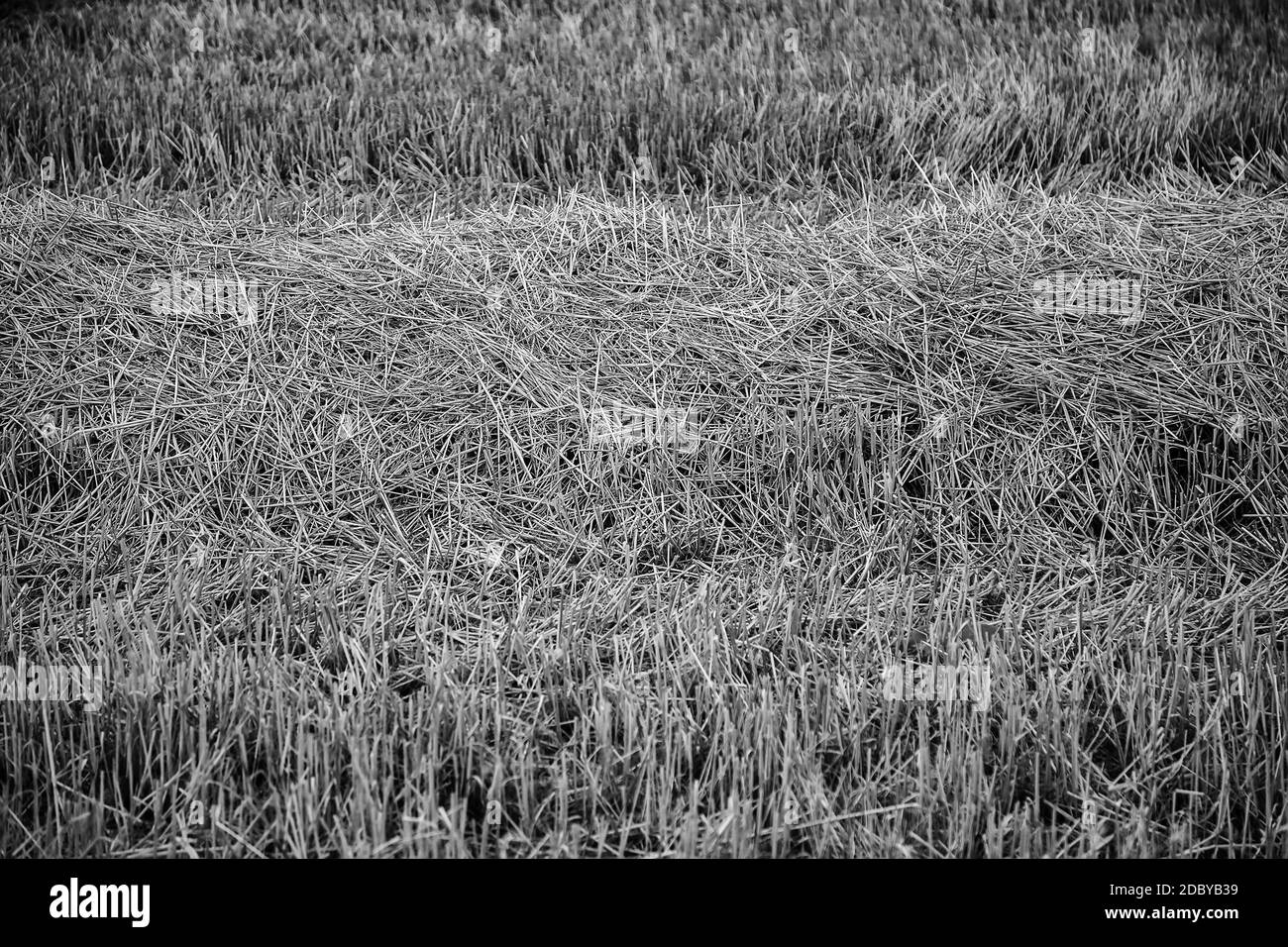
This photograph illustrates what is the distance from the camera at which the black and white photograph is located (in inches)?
59.4

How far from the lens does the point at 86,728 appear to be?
158 cm

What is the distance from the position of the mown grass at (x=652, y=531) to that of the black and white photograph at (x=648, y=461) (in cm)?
1

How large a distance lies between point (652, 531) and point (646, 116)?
5.75ft

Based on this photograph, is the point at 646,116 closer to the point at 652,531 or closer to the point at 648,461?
the point at 648,461

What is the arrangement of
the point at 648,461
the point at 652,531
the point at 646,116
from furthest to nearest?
the point at 646,116 → the point at 648,461 → the point at 652,531

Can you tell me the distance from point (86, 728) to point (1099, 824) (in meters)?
1.75

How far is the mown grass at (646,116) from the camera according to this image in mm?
3074

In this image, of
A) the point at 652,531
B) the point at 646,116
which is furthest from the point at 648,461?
the point at 646,116

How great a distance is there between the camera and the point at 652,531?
2.13 meters

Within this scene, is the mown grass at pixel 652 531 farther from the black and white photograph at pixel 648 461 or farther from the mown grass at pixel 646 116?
the mown grass at pixel 646 116

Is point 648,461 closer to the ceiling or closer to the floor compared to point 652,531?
closer to the ceiling
